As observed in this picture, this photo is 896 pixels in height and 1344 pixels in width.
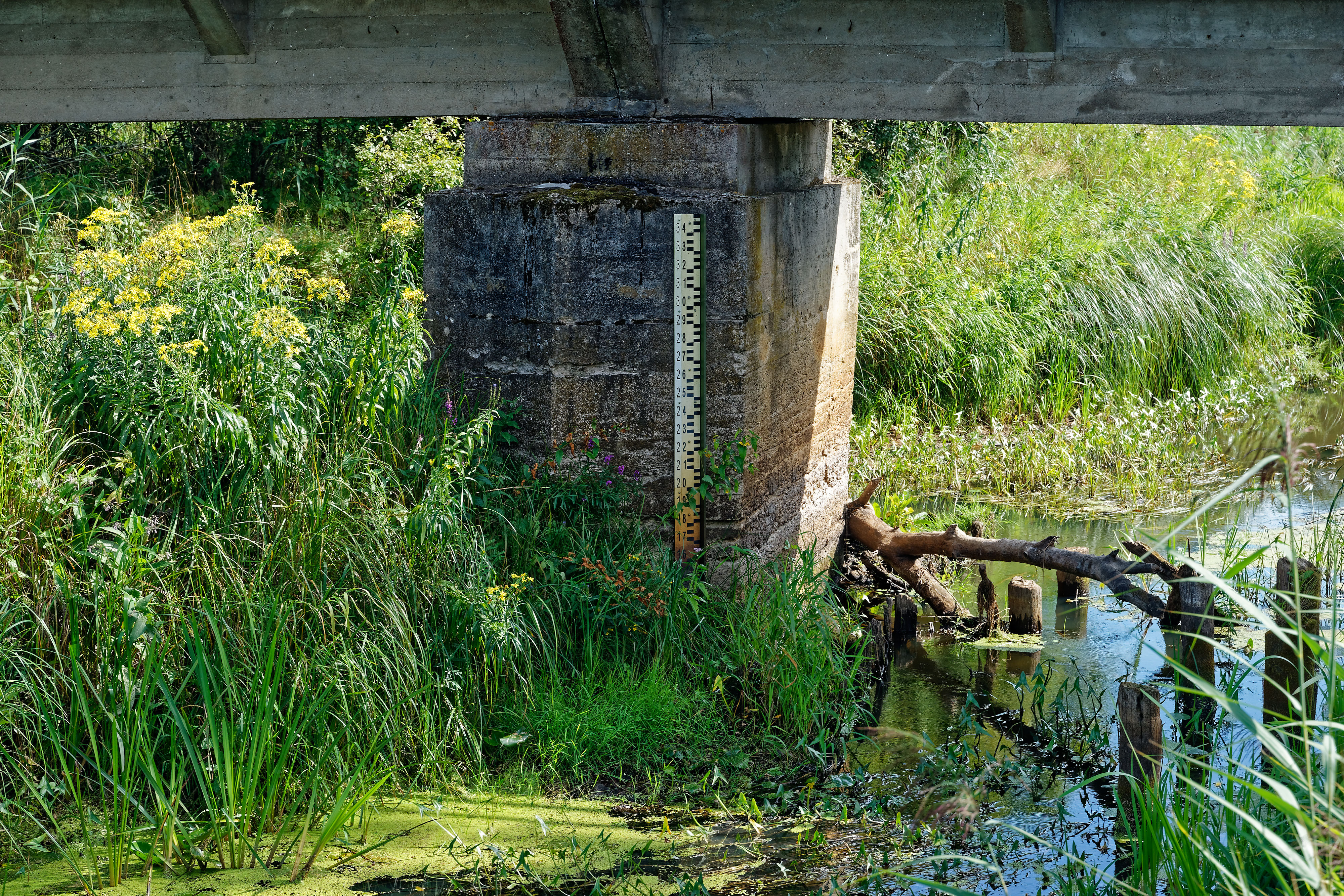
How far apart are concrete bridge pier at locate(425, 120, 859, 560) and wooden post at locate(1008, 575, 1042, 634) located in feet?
4.91

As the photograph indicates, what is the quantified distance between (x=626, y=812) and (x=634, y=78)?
3.74 meters

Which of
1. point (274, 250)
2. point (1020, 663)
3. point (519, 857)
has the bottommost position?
point (519, 857)

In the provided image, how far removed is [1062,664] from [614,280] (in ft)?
10.8

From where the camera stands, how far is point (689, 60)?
6.86m

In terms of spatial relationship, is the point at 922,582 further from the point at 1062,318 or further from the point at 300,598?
the point at 1062,318

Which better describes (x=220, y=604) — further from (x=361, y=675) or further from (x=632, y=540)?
(x=632, y=540)

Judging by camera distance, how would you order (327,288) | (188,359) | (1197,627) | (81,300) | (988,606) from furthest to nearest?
1. (988,606)
2. (327,288)
3. (1197,627)
4. (81,300)
5. (188,359)

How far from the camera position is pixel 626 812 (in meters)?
5.43

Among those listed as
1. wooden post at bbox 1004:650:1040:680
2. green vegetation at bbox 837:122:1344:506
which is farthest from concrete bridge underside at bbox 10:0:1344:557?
green vegetation at bbox 837:122:1344:506

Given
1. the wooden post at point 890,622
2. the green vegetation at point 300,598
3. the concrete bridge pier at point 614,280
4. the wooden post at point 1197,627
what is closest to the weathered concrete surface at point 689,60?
the concrete bridge pier at point 614,280

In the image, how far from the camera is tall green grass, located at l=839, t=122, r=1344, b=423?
1141 cm

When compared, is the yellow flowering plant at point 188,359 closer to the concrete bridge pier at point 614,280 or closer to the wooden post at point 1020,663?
the concrete bridge pier at point 614,280

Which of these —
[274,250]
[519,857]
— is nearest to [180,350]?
[274,250]

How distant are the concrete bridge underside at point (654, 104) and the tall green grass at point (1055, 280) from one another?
4250mm
